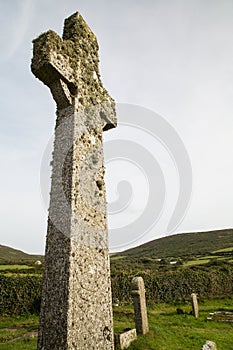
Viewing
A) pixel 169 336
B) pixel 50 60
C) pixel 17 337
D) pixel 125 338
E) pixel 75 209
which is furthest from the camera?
pixel 17 337

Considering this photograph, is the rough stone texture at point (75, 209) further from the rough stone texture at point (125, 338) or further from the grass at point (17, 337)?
the grass at point (17, 337)

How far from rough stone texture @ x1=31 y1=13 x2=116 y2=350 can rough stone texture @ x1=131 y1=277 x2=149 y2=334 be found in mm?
8435

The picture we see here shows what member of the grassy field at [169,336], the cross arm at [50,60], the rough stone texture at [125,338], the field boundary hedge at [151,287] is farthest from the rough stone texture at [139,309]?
the cross arm at [50,60]

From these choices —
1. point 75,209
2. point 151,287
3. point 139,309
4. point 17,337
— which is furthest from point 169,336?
point 151,287

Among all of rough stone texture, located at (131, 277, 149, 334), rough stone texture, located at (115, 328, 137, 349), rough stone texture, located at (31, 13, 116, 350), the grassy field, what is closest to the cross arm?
rough stone texture, located at (31, 13, 116, 350)

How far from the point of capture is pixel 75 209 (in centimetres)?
318

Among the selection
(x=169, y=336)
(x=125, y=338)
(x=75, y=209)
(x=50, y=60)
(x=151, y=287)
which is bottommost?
(x=169, y=336)

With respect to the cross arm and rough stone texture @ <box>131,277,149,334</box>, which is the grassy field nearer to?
rough stone texture @ <box>131,277,149,334</box>

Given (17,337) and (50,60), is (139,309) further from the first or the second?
(50,60)

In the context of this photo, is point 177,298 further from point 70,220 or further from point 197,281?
point 70,220

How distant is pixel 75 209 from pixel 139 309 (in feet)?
31.2

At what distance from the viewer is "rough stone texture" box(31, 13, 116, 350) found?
111 inches

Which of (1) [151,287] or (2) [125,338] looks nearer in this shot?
(2) [125,338]

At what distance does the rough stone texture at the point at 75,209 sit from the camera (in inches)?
111
